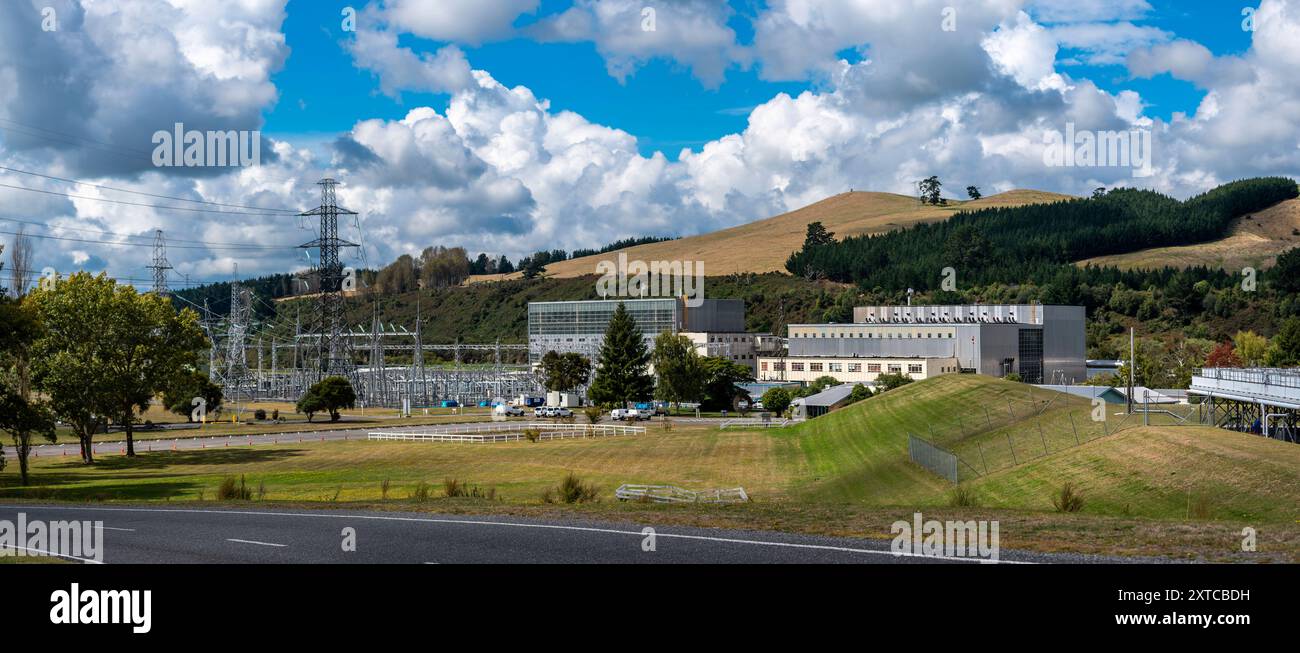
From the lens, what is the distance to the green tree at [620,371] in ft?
364

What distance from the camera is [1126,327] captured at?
162375 mm

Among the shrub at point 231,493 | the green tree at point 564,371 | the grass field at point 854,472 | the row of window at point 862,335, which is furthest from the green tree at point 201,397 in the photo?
the row of window at point 862,335

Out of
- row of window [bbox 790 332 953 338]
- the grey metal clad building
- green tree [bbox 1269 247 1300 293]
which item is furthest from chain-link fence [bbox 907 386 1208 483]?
green tree [bbox 1269 247 1300 293]

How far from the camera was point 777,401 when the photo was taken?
102750mm

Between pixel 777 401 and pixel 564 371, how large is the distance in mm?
31063

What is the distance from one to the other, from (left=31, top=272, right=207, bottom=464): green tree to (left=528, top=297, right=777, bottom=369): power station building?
87489 millimetres

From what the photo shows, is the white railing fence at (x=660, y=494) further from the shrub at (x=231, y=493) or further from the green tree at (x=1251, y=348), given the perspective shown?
the green tree at (x=1251, y=348)

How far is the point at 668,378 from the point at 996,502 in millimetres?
73155

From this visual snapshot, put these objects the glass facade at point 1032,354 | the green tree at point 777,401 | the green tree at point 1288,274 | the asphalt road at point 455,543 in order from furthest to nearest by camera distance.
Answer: the green tree at point 1288,274
the glass facade at point 1032,354
the green tree at point 777,401
the asphalt road at point 455,543

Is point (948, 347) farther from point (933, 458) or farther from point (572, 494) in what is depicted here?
point (572, 494)

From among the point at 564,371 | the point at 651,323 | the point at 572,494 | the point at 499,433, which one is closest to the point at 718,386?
the point at 564,371
